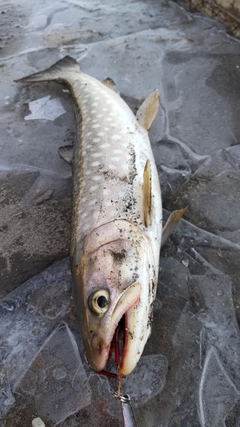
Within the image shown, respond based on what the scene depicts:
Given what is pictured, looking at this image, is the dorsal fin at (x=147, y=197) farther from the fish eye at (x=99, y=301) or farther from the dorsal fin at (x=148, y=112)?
the dorsal fin at (x=148, y=112)

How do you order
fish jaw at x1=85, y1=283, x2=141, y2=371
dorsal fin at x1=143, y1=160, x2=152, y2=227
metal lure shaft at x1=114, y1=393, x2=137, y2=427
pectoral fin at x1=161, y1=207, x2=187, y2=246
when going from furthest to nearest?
pectoral fin at x1=161, y1=207, x2=187, y2=246
dorsal fin at x1=143, y1=160, x2=152, y2=227
metal lure shaft at x1=114, y1=393, x2=137, y2=427
fish jaw at x1=85, y1=283, x2=141, y2=371

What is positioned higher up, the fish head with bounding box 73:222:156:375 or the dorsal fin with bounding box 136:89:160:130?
the dorsal fin with bounding box 136:89:160:130

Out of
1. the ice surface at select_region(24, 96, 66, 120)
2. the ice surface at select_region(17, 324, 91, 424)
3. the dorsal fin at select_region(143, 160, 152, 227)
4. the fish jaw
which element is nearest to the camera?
the fish jaw

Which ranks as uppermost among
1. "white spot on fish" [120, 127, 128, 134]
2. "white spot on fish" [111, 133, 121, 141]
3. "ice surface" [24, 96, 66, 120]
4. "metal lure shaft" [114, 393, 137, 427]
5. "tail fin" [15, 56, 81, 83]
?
"white spot on fish" [120, 127, 128, 134]

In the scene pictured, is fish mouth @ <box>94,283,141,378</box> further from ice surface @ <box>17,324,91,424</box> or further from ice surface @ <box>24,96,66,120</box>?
ice surface @ <box>24,96,66,120</box>

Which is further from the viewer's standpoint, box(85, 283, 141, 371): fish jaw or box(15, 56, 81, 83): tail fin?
box(15, 56, 81, 83): tail fin

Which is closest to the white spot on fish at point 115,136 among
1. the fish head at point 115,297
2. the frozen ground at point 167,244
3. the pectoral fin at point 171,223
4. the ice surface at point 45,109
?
the frozen ground at point 167,244

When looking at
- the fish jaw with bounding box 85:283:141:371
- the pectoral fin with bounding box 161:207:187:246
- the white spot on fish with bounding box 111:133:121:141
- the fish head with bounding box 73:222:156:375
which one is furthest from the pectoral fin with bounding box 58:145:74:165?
the fish jaw with bounding box 85:283:141:371

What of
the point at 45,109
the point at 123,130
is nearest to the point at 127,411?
the point at 123,130
